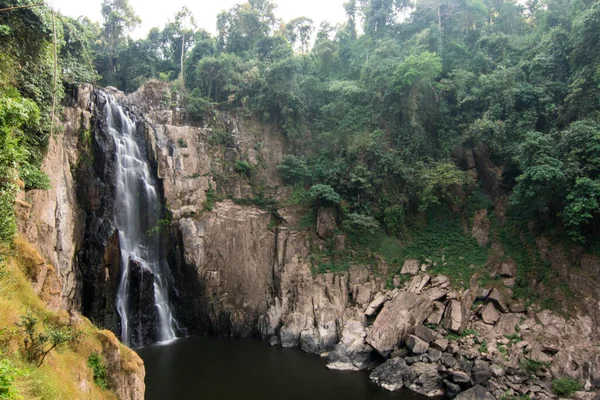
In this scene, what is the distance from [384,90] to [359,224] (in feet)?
34.0

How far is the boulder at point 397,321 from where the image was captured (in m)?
16.2

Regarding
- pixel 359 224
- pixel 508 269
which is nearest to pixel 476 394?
pixel 508 269

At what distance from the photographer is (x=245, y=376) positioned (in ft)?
49.2

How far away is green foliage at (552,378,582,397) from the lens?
12.3 meters

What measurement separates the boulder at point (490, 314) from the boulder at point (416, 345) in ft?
9.78

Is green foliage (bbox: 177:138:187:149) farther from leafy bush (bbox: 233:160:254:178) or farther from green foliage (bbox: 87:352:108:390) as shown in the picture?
green foliage (bbox: 87:352:108:390)

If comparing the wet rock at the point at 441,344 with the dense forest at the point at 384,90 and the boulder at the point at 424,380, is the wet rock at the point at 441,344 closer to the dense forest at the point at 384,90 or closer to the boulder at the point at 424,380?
the boulder at the point at 424,380

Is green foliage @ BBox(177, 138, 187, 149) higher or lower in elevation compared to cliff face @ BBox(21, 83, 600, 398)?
→ higher

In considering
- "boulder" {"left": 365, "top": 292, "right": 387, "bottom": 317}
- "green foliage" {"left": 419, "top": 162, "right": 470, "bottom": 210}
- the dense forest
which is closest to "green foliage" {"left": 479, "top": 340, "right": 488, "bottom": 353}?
Result: "boulder" {"left": 365, "top": 292, "right": 387, "bottom": 317}

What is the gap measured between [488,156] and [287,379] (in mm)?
16469

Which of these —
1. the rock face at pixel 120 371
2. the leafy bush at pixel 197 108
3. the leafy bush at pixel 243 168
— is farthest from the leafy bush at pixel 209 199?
the rock face at pixel 120 371

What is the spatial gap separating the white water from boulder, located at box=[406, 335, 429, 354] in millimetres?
12452

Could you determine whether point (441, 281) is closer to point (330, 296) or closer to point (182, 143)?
point (330, 296)

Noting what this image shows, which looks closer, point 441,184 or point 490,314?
point 490,314
